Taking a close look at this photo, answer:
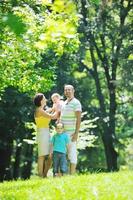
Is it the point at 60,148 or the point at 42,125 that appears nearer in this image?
the point at 60,148

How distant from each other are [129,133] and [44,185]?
69.6ft

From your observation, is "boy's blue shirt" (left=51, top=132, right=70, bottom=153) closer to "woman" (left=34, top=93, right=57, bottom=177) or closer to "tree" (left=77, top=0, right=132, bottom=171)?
"woman" (left=34, top=93, right=57, bottom=177)

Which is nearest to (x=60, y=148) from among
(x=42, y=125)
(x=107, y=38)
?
(x=42, y=125)

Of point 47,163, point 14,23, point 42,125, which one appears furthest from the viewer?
point 47,163

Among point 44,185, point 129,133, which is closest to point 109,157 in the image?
point 129,133

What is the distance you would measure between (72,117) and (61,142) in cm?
64

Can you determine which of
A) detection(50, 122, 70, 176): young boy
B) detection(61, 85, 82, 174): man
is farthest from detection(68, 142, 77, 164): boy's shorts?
detection(50, 122, 70, 176): young boy

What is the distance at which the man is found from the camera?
1170 cm

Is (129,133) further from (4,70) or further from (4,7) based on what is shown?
(4,7)

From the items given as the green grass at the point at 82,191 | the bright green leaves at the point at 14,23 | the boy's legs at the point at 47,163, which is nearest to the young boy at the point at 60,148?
the boy's legs at the point at 47,163

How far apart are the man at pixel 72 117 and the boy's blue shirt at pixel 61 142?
0.63 feet

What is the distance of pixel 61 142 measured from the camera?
11.6 meters

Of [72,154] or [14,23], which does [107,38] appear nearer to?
[72,154]

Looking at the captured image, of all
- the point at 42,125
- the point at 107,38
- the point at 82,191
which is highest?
the point at 107,38
